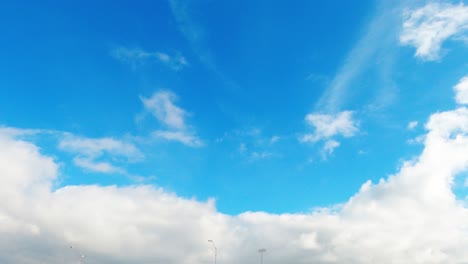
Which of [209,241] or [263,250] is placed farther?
[263,250]

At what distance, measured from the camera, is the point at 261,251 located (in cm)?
16475

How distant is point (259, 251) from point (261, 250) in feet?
4.67

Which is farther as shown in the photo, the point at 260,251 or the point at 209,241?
the point at 260,251

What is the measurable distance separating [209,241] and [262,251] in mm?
37868

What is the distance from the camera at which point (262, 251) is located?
165 meters

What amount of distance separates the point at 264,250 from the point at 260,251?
2.56 m

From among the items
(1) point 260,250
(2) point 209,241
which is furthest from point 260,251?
(2) point 209,241

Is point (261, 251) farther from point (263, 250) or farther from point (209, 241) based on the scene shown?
point (209, 241)

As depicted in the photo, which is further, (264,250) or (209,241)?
(264,250)

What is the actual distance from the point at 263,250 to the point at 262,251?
0.87 m

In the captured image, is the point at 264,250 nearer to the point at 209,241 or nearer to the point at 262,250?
the point at 262,250

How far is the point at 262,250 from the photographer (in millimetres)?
165000

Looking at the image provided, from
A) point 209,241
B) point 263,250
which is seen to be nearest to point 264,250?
point 263,250

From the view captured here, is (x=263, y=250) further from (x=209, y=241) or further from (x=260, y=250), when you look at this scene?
(x=209, y=241)
